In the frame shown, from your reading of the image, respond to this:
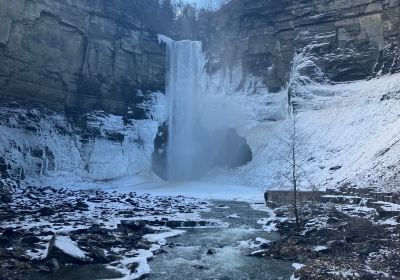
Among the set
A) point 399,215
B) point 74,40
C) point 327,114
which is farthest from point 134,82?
point 399,215

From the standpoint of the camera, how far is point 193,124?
50.6 m

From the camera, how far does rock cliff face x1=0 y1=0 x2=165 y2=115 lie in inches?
1550

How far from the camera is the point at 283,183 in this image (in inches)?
1443

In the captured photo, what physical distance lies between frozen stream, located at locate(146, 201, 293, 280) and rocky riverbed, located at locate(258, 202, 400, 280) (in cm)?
72

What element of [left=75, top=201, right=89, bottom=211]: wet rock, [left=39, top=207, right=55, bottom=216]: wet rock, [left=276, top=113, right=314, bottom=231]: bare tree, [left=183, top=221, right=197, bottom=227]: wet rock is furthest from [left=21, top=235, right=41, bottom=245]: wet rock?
[left=276, top=113, right=314, bottom=231]: bare tree

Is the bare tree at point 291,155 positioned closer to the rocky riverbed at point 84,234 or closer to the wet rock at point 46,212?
the rocky riverbed at point 84,234

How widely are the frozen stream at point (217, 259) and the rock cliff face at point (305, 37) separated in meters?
26.7

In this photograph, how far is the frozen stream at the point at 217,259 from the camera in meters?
12.5

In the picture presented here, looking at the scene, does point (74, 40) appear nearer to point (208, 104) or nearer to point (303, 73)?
point (208, 104)

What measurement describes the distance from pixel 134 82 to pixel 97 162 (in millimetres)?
10941

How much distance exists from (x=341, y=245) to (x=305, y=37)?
3518 cm

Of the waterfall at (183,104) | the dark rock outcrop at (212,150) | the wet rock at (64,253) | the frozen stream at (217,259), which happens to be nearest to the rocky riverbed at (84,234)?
the wet rock at (64,253)

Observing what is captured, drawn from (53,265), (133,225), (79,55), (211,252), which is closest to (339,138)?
(133,225)

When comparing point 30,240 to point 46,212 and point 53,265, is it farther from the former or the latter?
point 46,212
